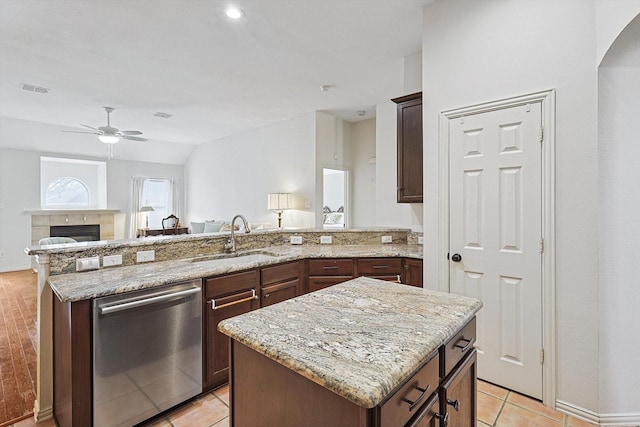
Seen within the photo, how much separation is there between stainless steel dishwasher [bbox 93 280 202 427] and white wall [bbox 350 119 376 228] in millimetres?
4342

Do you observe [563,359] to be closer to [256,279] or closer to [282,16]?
[256,279]

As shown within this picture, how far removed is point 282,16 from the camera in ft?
8.77

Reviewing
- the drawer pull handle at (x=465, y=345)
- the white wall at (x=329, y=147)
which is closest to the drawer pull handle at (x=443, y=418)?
the drawer pull handle at (x=465, y=345)

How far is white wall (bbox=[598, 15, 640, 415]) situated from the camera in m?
1.82

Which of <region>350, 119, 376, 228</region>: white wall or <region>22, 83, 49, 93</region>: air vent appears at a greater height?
<region>22, 83, 49, 93</region>: air vent

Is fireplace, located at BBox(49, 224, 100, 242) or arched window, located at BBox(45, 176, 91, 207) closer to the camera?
fireplace, located at BBox(49, 224, 100, 242)

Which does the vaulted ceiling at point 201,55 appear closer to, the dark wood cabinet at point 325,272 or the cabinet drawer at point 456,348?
the dark wood cabinet at point 325,272

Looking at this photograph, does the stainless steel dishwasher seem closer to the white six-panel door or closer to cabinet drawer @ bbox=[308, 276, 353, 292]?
cabinet drawer @ bbox=[308, 276, 353, 292]

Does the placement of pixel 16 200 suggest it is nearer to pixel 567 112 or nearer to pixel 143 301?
pixel 143 301

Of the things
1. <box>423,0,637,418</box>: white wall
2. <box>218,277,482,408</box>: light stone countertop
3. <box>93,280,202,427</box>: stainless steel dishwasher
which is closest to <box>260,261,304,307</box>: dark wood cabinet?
<box>93,280,202,427</box>: stainless steel dishwasher

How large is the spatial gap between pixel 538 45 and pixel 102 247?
3237mm

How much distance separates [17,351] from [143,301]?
2.15m

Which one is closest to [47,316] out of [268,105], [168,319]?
[168,319]

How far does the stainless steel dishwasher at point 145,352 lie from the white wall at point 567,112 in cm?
235
